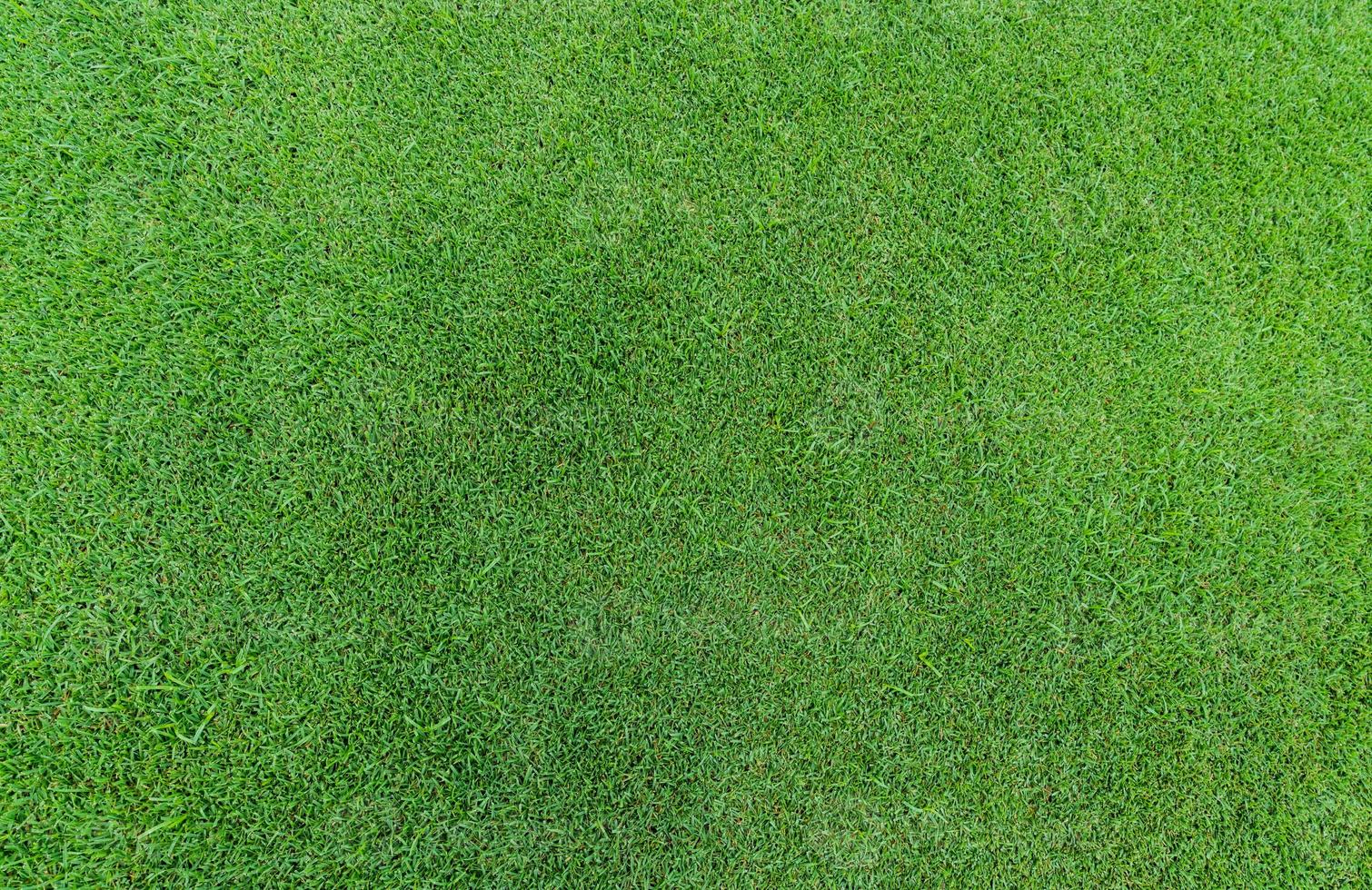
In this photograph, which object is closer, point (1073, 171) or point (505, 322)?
point (505, 322)

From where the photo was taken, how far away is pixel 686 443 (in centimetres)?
199

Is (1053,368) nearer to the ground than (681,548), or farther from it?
farther from it

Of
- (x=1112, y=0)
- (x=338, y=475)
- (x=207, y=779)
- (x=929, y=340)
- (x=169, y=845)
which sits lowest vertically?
(x=169, y=845)

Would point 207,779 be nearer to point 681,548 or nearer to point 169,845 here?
point 169,845

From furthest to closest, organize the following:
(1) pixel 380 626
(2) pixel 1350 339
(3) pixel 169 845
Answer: (2) pixel 1350 339 < (1) pixel 380 626 < (3) pixel 169 845

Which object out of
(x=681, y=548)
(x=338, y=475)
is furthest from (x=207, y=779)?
(x=681, y=548)

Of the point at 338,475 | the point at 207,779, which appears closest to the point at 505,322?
the point at 338,475

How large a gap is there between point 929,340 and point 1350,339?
56.3 inches

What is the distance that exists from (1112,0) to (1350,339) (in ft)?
4.59

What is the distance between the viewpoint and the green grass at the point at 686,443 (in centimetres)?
181

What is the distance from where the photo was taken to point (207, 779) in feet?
5.78

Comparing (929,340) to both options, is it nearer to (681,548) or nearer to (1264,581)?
(681,548)

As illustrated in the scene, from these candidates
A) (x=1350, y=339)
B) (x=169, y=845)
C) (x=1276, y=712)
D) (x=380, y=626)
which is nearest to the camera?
(x=169, y=845)

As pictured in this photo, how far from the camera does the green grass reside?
181cm
